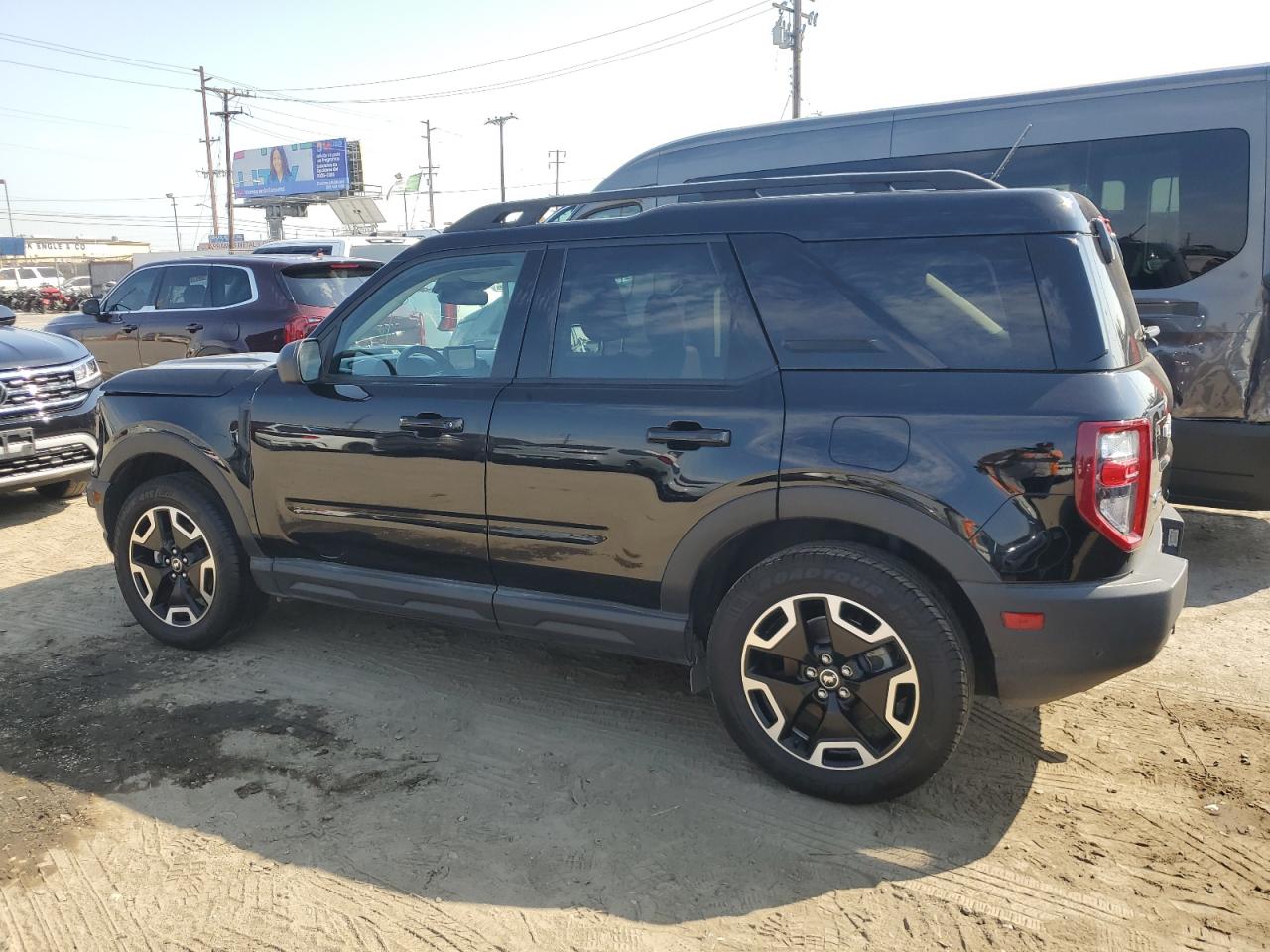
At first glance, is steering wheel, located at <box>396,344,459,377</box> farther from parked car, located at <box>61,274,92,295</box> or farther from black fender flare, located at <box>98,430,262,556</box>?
parked car, located at <box>61,274,92,295</box>

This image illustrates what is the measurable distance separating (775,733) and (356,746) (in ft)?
5.05

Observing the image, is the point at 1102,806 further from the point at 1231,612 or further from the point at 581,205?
the point at 581,205

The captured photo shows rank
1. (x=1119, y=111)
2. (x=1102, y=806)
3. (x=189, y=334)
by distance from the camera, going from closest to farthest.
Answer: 1. (x=1102, y=806)
2. (x=1119, y=111)
3. (x=189, y=334)

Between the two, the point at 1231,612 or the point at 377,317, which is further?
the point at 1231,612

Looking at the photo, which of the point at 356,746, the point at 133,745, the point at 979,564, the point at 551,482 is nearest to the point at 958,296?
the point at 979,564

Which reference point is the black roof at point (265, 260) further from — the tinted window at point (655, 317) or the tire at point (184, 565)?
the tinted window at point (655, 317)

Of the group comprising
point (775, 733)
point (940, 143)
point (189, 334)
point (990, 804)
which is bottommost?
point (990, 804)

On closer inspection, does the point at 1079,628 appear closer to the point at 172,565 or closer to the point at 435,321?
the point at 435,321

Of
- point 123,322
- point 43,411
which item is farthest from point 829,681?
point 123,322

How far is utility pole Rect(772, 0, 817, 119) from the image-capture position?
2830 cm

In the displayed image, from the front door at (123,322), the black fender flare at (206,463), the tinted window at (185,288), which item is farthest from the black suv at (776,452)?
the front door at (123,322)

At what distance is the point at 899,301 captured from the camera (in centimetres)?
288

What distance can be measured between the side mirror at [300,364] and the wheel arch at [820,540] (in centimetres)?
175

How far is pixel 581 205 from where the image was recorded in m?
3.79
